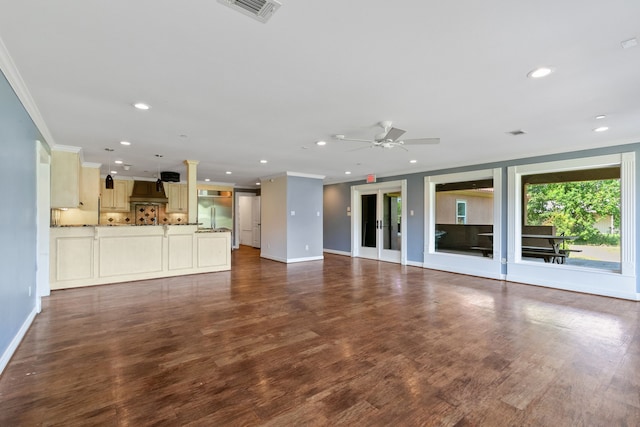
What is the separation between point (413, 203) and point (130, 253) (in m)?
6.32

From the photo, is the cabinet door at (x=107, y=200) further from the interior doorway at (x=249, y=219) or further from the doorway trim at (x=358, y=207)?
the doorway trim at (x=358, y=207)

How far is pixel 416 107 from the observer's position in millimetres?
3256

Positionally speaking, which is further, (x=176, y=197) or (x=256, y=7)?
(x=176, y=197)

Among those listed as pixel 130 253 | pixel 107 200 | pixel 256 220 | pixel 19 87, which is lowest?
pixel 130 253


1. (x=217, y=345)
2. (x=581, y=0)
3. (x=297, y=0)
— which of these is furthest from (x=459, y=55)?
(x=217, y=345)

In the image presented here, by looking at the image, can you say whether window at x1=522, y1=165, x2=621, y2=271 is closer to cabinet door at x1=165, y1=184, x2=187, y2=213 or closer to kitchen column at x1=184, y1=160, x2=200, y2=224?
kitchen column at x1=184, y1=160, x2=200, y2=224

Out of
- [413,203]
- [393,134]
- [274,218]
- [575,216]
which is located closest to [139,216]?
[274,218]

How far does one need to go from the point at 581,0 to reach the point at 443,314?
3278 millimetres

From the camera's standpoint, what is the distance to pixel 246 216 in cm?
1191

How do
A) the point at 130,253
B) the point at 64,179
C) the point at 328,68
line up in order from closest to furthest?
1. the point at 328,68
2. the point at 64,179
3. the point at 130,253

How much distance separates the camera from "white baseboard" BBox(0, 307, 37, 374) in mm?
2406

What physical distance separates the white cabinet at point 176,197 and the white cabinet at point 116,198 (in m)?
1.08

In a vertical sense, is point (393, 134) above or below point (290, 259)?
above

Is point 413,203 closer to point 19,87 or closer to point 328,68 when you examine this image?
point 328,68
